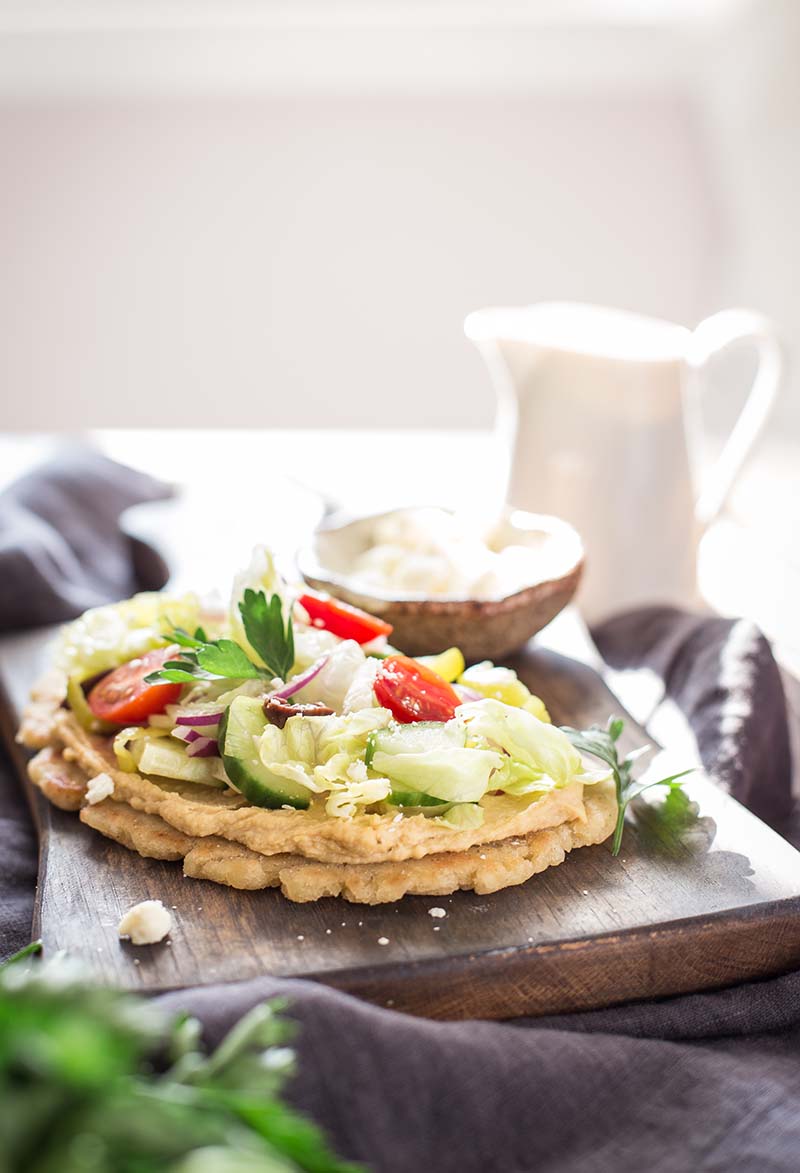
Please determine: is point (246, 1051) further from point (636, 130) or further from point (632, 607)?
point (636, 130)

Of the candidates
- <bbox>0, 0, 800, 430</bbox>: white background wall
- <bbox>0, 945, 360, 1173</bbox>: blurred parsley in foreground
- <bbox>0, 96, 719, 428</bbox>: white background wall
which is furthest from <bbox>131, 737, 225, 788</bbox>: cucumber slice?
<bbox>0, 96, 719, 428</bbox>: white background wall

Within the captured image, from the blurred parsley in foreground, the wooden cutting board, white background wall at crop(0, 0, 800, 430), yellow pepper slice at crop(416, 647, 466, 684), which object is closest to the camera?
the blurred parsley in foreground

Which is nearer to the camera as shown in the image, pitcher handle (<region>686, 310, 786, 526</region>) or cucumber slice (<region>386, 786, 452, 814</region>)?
cucumber slice (<region>386, 786, 452, 814</region>)

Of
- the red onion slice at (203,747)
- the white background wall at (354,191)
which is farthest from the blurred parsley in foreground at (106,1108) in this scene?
the white background wall at (354,191)

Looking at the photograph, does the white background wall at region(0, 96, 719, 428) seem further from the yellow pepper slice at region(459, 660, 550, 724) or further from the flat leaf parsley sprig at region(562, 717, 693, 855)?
the flat leaf parsley sprig at region(562, 717, 693, 855)

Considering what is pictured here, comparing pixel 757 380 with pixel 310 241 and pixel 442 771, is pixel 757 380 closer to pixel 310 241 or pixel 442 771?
pixel 442 771
